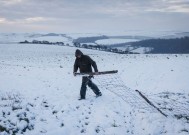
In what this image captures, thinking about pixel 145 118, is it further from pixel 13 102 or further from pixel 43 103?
pixel 13 102

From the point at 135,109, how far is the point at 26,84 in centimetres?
740

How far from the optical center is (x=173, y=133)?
9273 mm

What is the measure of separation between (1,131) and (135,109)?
5.64 meters

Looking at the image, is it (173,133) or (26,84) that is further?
(26,84)

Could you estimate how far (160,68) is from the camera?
24.1m

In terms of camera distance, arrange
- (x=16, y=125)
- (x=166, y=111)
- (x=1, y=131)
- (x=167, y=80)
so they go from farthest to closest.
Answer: (x=167, y=80) → (x=166, y=111) → (x=16, y=125) → (x=1, y=131)

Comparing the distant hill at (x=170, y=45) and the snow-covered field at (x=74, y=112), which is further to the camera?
the distant hill at (x=170, y=45)

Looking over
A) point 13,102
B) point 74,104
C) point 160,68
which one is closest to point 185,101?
point 74,104

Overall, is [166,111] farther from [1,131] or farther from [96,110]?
[1,131]

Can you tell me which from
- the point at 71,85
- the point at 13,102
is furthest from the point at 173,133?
the point at 71,85

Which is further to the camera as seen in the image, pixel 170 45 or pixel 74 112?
pixel 170 45

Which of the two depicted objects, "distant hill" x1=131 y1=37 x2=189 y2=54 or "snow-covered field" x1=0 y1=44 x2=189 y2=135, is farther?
"distant hill" x1=131 y1=37 x2=189 y2=54

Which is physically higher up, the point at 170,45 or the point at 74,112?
the point at 170,45

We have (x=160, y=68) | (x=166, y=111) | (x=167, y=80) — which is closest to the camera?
(x=166, y=111)
